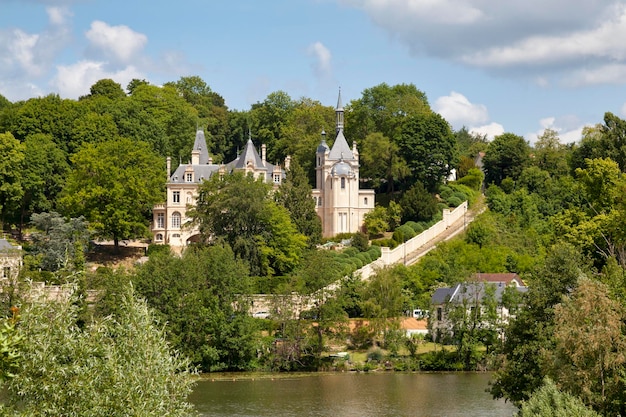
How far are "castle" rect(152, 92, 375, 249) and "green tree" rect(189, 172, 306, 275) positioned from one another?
712 centimetres

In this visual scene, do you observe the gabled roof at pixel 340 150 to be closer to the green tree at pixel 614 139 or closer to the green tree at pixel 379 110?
the green tree at pixel 379 110

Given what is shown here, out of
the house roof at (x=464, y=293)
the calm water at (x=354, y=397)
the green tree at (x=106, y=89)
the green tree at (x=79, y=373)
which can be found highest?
the green tree at (x=106, y=89)

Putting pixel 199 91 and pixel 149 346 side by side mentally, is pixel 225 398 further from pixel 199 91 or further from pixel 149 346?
pixel 199 91

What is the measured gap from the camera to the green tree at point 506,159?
3275 inches

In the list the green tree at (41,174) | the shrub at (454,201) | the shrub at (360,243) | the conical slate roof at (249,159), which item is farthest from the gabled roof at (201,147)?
the shrub at (454,201)

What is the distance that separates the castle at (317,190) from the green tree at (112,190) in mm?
2640

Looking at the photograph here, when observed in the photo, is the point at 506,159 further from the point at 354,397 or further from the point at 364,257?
the point at 354,397

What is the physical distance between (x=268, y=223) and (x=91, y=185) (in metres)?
11.4

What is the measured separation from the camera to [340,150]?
76.4m

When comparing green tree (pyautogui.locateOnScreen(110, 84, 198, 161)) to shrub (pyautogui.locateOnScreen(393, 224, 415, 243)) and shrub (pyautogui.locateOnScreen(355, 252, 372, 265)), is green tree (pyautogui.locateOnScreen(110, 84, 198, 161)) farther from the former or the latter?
shrub (pyautogui.locateOnScreen(355, 252, 372, 265))

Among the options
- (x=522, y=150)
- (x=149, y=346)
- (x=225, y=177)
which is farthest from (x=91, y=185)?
(x=149, y=346)

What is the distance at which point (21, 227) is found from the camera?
70125 mm

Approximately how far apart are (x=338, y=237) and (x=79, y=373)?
49062 millimetres

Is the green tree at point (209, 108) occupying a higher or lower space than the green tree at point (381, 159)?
higher
